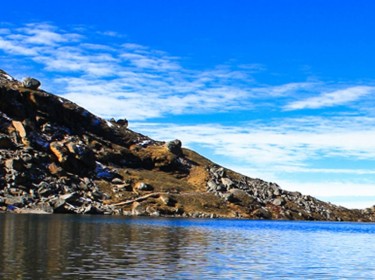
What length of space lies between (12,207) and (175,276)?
14854cm

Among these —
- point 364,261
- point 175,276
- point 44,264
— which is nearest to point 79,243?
point 44,264

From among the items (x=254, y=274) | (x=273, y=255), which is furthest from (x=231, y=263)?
(x=273, y=255)

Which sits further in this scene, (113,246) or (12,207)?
(12,207)

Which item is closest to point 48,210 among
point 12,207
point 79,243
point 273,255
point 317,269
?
point 12,207

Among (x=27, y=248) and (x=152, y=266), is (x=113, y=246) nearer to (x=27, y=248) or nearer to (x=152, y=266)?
(x=27, y=248)

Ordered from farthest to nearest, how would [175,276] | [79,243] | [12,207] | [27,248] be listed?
1. [12,207]
2. [79,243]
3. [27,248]
4. [175,276]

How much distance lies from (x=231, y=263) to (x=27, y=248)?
24686 millimetres

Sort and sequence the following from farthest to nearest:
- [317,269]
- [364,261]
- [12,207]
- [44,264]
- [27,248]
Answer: [12,207] → [364,261] → [27,248] → [317,269] → [44,264]

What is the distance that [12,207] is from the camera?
593ft

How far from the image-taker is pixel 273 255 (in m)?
69.5

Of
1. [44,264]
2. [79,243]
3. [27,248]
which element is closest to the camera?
[44,264]

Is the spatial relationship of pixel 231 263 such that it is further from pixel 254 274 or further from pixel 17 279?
pixel 17 279

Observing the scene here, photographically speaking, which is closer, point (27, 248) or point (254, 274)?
point (254, 274)

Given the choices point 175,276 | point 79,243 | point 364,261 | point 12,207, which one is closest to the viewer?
point 175,276
